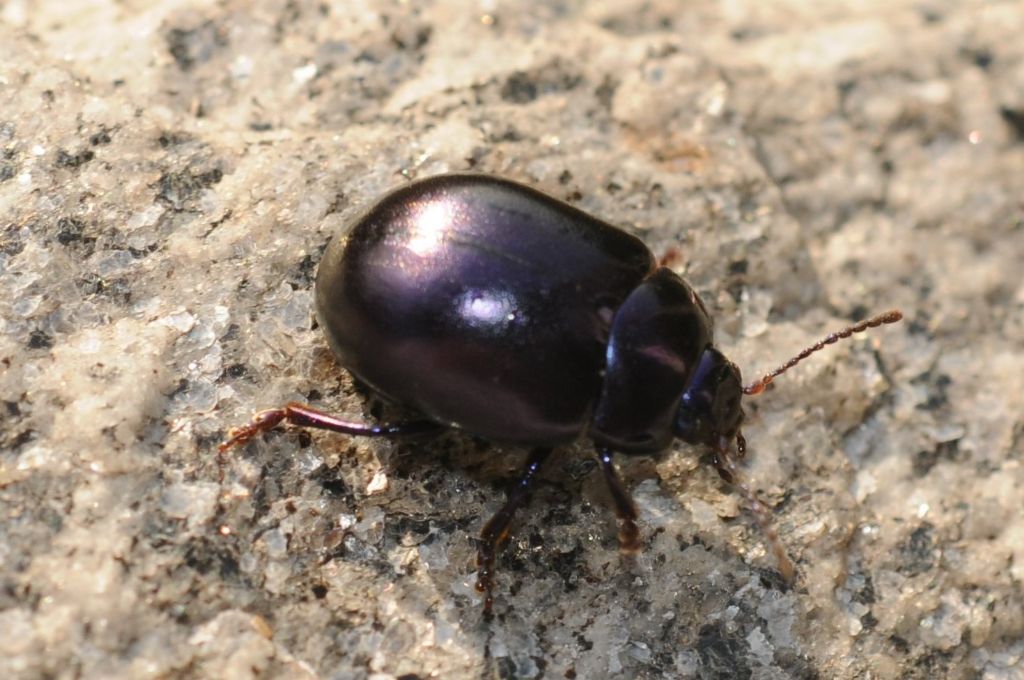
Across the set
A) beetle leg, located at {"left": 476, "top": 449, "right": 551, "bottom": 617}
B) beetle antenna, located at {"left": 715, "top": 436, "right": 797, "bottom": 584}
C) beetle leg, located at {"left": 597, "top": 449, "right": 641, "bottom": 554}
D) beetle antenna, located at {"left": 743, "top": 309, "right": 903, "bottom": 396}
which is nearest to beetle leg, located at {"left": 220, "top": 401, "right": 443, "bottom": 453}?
beetle leg, located at {"left": 476, "top": 449, "right": 551, "bottom": 617}

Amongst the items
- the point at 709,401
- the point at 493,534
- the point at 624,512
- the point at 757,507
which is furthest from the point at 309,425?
the point at 757,507

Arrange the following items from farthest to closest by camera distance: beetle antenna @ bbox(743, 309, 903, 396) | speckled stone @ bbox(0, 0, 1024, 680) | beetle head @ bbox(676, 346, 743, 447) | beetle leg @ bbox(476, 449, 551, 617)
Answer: beetle antenna @ bbox(743, 309, 903, 396) < beetle head @ bbox(676, 346, 743, 447) < beetle leg @ bbox(476, 449, 551, 617) < speckled stone @ bbox(0, 0, 1024, 680)

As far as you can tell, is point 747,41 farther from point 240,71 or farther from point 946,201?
point 240,71

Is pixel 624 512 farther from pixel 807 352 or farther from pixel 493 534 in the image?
pixel 807 352

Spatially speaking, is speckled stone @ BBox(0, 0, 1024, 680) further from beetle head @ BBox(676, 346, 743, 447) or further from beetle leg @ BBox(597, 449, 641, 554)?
beetle head @ BBox(676, 346, 743, 447)

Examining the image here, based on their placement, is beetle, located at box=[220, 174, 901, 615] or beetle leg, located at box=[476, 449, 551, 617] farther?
beetle leg, located at box=[476, 449, 551, 617]

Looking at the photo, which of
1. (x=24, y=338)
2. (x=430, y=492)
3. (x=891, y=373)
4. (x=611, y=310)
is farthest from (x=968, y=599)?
(x=24, y=338)
